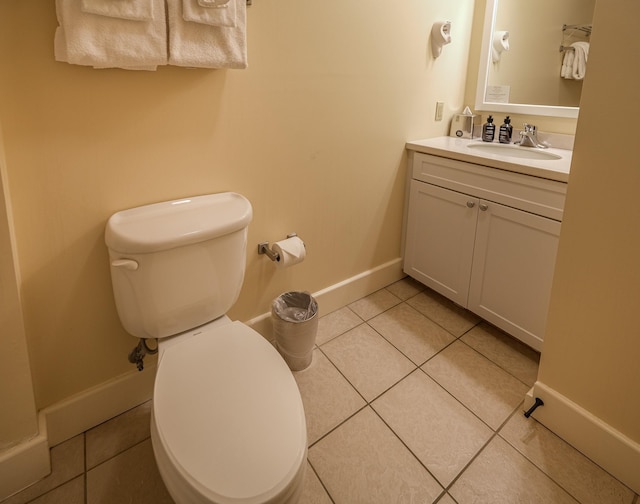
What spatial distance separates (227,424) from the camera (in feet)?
2.95

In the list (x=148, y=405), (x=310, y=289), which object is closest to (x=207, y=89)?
(x=310, y=289)

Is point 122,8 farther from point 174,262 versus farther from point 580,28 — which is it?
point 580,28

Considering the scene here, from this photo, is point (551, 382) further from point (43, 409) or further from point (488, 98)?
point (43, 409)

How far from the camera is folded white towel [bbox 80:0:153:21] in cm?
96

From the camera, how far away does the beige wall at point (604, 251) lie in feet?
3.30

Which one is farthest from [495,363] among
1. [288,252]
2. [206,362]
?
[206,362]

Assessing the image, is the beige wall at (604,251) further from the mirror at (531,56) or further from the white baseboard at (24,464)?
the white baseboard at (24,464)

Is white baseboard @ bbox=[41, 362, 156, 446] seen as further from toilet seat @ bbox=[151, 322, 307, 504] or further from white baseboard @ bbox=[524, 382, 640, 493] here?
white baseboard @ bbox=[524, 382, 640, 493]

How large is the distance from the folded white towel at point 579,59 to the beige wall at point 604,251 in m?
0.98

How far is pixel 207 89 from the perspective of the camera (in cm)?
131

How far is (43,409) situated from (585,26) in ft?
8.74

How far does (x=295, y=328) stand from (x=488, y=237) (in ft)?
3.09

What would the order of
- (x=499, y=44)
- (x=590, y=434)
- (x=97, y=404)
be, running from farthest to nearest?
1. (x=499, y=44)
2. (x=97, y=404)
3. (x=590, y=434)

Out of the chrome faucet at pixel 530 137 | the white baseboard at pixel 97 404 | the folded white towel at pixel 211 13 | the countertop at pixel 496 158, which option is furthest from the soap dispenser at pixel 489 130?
the white baseboard at pixel 97 404
